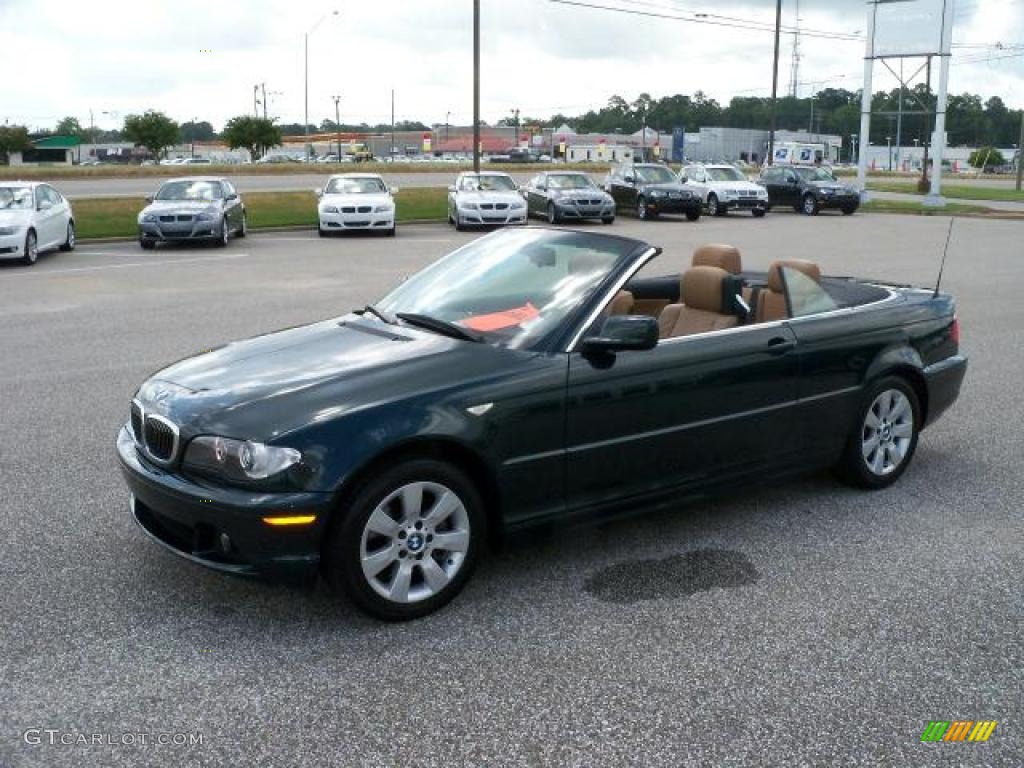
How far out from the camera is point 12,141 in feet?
311

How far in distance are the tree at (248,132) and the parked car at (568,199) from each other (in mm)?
64065

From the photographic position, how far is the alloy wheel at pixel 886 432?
5641 mm

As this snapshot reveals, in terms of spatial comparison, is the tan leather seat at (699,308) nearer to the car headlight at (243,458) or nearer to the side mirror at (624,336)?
the side mirror at (624,336)

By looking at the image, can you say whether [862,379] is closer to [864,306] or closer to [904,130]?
[864,306]

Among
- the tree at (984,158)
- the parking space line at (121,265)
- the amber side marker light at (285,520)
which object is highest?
the tree at (984,158)

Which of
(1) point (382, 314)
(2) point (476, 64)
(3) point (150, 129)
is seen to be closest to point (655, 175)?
(2) point (476, 64)

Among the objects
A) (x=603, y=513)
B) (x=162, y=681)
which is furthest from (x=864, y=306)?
(x=162, y=681)

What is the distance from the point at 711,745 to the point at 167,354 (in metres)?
7.30

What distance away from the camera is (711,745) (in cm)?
322

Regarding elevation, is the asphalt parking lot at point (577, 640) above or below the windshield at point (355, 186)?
below

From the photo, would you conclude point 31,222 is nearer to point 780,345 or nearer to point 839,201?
point 780,345

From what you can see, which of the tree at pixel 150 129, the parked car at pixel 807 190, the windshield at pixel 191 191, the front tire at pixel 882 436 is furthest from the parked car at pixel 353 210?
the tree at pixel 150 129

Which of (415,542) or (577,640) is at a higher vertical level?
(415,542)

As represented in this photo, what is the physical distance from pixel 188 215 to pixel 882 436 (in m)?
16.7
